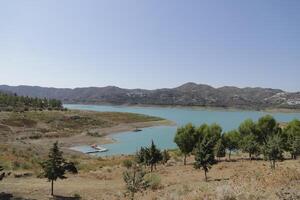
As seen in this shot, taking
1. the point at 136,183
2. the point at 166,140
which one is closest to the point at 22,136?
the point at 166,140

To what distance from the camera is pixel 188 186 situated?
86.3 feet

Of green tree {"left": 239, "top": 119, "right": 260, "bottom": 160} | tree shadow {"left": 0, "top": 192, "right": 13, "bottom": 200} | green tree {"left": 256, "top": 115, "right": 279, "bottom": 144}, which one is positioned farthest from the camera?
green tree {"left": 256, "top": 115, "right": 279, "bottom": 144}

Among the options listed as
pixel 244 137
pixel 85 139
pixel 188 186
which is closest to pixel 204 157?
pixel 188 186

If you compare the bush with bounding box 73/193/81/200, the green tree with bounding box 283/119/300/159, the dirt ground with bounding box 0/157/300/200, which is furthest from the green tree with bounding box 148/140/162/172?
the green tree with bounding box 283/119/300/159

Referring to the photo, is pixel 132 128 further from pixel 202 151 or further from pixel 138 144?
pixel 202 151

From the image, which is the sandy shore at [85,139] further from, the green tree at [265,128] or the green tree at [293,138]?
the green tree at [293,138]

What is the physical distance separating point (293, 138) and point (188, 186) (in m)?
42.6

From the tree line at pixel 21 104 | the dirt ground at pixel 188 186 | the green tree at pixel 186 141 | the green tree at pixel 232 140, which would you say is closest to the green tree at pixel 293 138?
the green tree at pixel 232 140

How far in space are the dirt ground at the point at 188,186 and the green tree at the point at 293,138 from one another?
15117mm

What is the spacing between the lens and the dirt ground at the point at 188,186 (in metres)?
16.7

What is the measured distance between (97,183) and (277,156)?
24.3m

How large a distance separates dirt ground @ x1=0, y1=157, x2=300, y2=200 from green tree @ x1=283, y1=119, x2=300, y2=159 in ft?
49.6

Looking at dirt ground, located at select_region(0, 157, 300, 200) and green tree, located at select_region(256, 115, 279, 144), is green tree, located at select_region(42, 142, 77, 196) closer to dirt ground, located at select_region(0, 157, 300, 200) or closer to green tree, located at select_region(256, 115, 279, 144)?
dirt ground, located at select_region(0, 157, 300, 200)

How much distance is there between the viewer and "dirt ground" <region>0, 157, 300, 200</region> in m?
16.7
